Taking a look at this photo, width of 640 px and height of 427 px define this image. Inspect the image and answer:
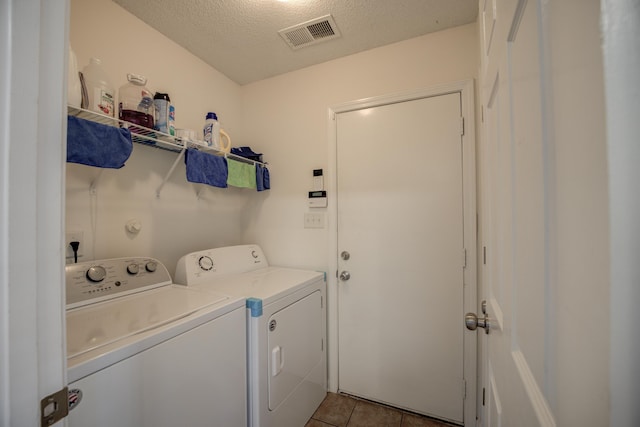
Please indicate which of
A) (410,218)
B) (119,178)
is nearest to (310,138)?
(410,218)

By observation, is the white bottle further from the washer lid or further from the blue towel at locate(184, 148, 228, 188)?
the washer lid

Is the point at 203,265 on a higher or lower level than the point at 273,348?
higher

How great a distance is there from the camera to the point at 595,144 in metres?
0.24

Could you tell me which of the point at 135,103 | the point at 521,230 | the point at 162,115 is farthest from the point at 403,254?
the point at 135,103

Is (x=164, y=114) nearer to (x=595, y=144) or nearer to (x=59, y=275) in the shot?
(x=59, y=275)

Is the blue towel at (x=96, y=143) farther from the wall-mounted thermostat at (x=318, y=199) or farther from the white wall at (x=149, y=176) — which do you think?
the wall-mounted thermostat at (x=318, y=199)

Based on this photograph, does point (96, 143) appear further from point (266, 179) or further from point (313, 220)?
point (313, 220)

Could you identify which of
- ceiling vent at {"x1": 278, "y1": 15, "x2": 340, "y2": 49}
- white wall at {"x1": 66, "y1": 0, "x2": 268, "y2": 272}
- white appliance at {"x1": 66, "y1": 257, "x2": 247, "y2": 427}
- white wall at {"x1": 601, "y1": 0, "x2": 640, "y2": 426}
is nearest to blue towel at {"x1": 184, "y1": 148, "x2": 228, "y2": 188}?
white wall at {"x1": 66, "y1": 0, "x2": 268, "y2": 272}

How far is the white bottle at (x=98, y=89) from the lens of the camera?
3.87 feet

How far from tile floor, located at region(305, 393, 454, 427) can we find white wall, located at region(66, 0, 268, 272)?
1.52 m

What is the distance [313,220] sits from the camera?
6.77 feet

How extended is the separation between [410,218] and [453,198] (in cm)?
30

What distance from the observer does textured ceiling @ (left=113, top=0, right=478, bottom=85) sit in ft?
4.90

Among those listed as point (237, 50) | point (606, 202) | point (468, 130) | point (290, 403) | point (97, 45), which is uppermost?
point (237, 50)
